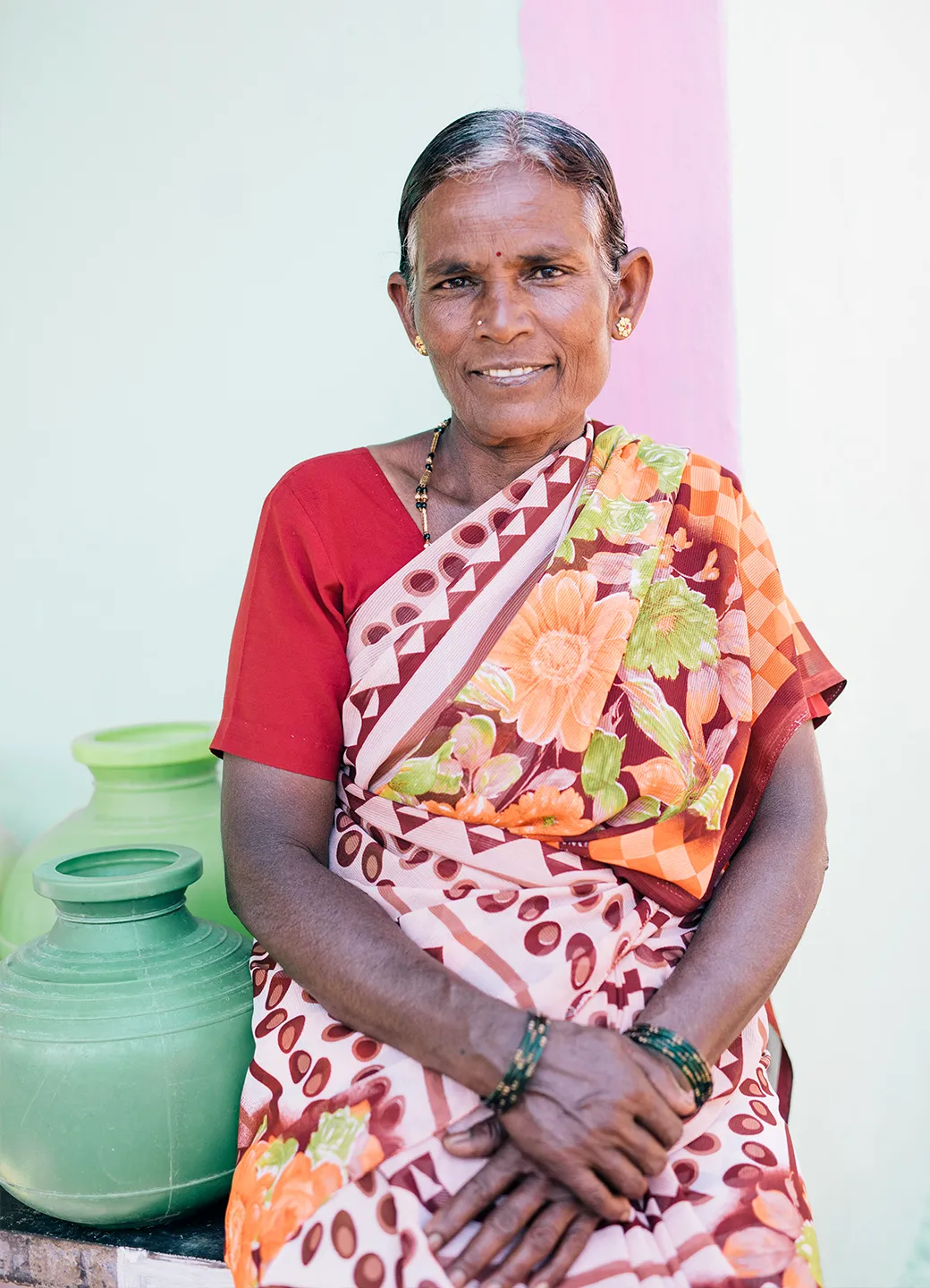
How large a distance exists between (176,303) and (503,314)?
4.27 feet

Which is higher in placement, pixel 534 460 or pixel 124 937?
pixel 534 460

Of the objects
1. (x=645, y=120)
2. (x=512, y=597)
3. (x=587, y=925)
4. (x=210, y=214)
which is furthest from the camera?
(x=210, y=214)

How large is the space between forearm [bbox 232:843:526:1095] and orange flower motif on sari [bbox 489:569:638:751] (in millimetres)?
348

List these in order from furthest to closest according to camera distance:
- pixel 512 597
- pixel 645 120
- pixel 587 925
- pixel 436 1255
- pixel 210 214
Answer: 1. pixel 210 214
2. pixel 645 120
3. pixel 512 597
4. pixel 587 925
5. pixel 436 1255

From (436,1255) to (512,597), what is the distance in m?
0.88

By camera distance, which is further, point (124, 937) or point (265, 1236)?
point (124, 937)

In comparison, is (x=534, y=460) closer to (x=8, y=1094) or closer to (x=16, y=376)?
(x=8, y=1094)

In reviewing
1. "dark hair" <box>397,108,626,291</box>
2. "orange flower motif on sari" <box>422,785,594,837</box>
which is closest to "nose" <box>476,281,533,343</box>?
"dark hair" <box>397,108,626,291</box>

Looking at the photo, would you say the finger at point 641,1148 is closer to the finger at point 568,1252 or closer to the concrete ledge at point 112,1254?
the finger at point 568,1252

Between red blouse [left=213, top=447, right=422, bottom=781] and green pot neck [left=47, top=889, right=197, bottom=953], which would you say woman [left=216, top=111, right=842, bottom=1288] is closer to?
red blouse [left=213, top=447, right=422, bottom=781]

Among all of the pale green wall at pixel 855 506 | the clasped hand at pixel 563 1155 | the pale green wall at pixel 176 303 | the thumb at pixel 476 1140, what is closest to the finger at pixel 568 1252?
the clasped hand at pixel 563 1155

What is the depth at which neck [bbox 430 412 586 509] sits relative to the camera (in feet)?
6.64

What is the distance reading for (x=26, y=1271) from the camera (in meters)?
1.84

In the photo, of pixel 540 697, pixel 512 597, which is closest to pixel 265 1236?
pixel 540 697
